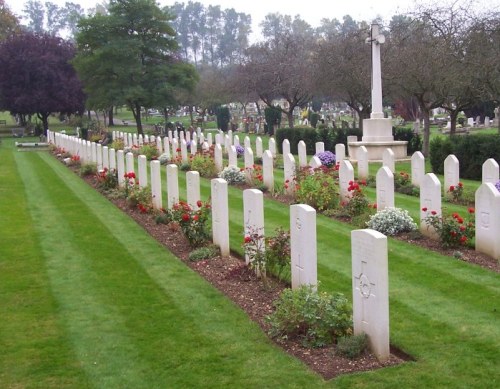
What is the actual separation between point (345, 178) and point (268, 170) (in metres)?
2.93

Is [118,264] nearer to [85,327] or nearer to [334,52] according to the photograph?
[85,327]

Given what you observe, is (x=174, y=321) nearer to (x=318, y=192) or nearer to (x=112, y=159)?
(x=318, y=192)

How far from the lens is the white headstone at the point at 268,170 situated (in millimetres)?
15328

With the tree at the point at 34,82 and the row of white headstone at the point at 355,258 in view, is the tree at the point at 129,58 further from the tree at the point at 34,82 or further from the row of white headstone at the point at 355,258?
the row of white headstone at the point at 355,258

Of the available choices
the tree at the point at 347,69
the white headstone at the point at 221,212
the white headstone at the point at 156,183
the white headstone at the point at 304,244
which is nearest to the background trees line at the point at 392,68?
the tree at the point at 347,69

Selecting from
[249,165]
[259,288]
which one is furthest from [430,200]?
[249,165]

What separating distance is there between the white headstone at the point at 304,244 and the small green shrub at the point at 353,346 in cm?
85

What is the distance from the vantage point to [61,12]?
460 feet

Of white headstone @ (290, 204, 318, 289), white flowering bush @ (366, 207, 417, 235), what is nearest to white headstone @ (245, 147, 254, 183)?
white flowering bush @ (366, 207, 417, 235)

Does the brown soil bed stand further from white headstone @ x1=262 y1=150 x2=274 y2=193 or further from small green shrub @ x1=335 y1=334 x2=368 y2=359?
white headstone @ x1=262 y1=150 x2=274 y2=193

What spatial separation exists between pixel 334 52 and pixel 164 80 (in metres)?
12.0

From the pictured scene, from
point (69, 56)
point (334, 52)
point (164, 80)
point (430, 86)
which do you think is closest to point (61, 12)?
point (69, 56)

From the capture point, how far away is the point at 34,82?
49594mm

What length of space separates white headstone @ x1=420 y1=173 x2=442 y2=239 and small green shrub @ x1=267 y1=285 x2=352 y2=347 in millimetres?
4239
